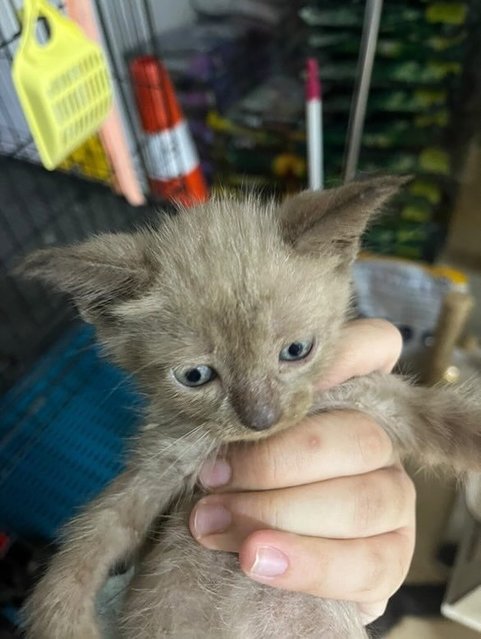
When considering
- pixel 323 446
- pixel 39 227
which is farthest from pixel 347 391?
pixel 39 227

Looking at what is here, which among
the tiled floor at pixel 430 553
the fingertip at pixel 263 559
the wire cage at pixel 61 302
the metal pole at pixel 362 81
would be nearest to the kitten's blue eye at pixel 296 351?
the fingertip at pixel 263 559

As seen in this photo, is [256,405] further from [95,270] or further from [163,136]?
[163,136]

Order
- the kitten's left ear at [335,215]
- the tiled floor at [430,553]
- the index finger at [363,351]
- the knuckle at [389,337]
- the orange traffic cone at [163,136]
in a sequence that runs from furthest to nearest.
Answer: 1. the orange traffic cone at [163,136]
2. the tiled floor at [430,553]
3. the knuckle at [389,337]
4. the index finger at [363,351]
5. the kitten's left ear at [335,215]

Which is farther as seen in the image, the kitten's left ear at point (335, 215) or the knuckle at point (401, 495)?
the knuckle at point (401, 495)

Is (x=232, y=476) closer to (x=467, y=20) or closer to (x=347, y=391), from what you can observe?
(x=347, y=391)

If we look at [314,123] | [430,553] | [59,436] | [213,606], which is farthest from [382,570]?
[314,123]

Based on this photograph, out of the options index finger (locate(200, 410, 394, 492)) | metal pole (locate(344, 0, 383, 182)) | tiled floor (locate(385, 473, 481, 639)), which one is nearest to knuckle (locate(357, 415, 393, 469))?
index finger (locate(200, 410, 394, 492))

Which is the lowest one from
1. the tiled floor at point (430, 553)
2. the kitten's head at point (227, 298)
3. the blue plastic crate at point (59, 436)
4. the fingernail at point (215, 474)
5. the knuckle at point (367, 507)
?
the tiled floor at point (430, 553)

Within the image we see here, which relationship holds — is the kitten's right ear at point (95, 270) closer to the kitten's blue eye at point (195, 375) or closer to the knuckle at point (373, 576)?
the kitten's blue eye at point (195, 375)
